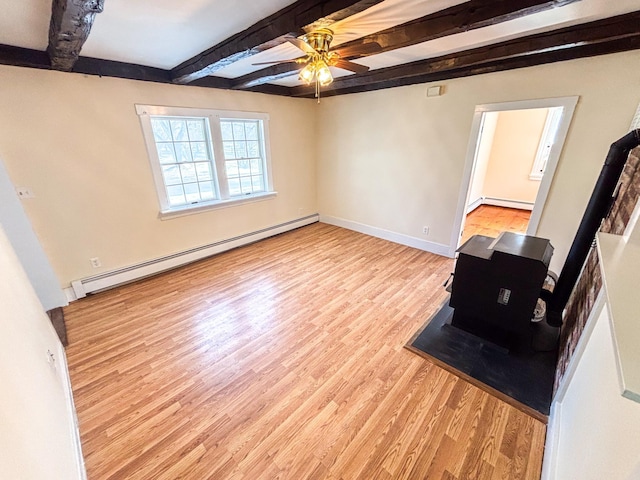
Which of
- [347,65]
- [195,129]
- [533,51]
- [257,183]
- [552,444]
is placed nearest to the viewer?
[552,444]

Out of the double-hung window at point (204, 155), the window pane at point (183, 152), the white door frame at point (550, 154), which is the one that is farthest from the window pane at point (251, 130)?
the white door frame at point (550, 154)

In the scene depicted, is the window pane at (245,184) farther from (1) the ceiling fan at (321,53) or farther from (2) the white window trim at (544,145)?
(2) the white window trim at (544,145)

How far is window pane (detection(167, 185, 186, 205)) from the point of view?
11.7ft

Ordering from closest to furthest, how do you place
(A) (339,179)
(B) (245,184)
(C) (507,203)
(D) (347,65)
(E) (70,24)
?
(E) (70,24)
(D) (347,65)
(B) (245,184)
(A) (339,179)
(C) (507,203)

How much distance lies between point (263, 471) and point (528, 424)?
1648 mm

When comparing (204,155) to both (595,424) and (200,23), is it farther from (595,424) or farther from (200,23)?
(595,424)

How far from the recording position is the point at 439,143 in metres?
3.61

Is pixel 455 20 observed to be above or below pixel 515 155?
above

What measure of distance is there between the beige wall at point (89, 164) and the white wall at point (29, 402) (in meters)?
1.45

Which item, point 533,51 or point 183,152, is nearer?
point 533,51

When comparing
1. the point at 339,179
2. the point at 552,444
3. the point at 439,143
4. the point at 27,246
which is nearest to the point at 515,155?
the point at 439,143

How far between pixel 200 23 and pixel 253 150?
2390 millimetres

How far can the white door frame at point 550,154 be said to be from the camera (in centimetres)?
266

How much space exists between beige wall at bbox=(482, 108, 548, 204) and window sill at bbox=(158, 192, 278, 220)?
5.31 meters
